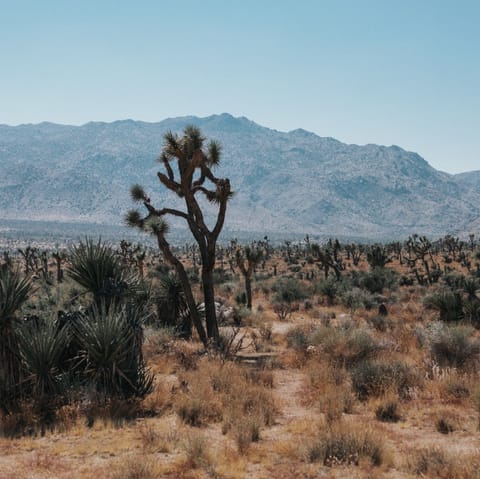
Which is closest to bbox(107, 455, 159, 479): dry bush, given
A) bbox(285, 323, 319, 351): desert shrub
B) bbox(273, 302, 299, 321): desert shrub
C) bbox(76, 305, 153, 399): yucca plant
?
bbox(76, 305, 153, 399): yucca plant

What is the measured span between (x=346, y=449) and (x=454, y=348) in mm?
6329

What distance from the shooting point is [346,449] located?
7.75 m

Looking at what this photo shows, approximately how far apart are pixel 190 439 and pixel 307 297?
25.7 metres

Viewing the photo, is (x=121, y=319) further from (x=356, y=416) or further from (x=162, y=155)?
(x=162, y=155)

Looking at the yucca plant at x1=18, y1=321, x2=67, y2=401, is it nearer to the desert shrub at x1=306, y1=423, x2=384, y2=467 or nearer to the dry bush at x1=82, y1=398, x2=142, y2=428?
the dry bush at x1=82, y1=398, x2=142, y2=428

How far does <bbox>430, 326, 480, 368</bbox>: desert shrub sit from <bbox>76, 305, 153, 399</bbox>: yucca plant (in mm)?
6892

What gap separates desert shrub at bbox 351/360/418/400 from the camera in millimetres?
10805

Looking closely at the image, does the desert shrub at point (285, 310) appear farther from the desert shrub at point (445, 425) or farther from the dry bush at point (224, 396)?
the desert shrub at point (445, 425)

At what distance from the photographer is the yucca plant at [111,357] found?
32.9ft

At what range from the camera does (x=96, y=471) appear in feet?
24.3

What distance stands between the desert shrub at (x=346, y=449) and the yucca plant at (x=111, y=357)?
389 centimetres

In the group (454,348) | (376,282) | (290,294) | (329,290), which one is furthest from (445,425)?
(376,282)

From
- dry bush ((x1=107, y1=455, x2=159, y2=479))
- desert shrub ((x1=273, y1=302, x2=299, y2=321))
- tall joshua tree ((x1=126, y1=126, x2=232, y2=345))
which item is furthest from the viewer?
desert shrub ((x1=273, y1=302, x2=299, y2=321))

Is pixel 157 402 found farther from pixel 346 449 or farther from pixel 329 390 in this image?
pixel 346 449
